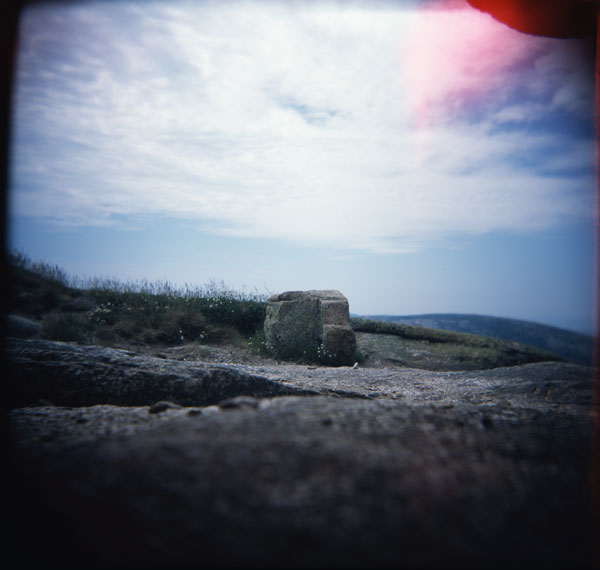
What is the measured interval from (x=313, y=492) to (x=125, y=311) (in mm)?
10128

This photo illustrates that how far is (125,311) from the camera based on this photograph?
977cm

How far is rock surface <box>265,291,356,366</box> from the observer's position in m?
7.80

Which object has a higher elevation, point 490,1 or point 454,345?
point 490,1

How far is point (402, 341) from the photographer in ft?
34.3

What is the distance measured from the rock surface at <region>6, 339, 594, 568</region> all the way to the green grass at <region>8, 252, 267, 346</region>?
23.9ft

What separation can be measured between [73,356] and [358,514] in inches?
110

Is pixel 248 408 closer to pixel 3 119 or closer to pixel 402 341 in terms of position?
pixel 3 119

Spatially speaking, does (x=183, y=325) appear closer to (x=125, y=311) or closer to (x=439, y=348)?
(x=125, y=311)

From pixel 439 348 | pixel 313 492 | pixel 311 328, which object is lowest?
pixel 439 348

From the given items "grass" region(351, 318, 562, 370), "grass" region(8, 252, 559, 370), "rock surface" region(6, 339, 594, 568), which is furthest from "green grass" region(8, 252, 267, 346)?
"rock surface" region(6, 339, 594, 568)

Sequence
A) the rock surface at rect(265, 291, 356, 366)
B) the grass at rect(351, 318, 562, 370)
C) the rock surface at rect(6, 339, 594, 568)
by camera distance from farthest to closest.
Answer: the grass at rect(351, 318, 562, 370)
the rock surface at rect(265, 291, 356, 366)
the rock surface at rect(6, 339, 594, 568)

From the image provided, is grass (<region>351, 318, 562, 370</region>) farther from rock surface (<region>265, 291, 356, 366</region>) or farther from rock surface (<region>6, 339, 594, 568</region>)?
rock surface (<region>6, 339, 594, 568</region>)

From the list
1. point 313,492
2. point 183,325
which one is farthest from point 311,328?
point 313,492

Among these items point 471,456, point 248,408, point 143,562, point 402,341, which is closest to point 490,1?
point 471,456
